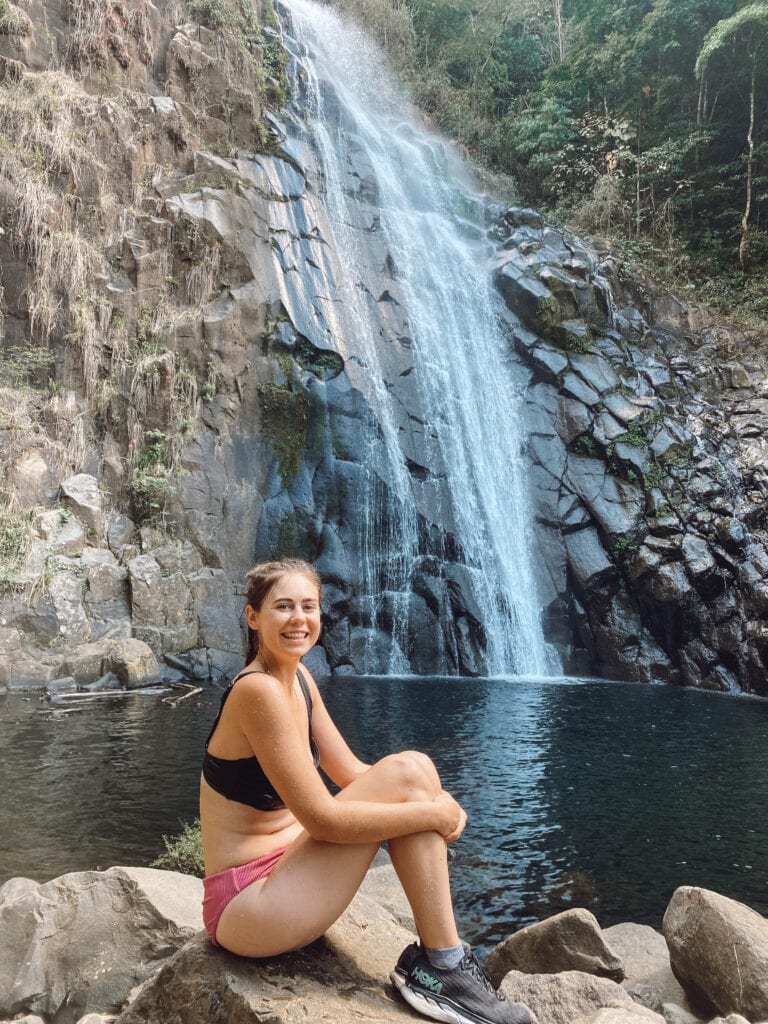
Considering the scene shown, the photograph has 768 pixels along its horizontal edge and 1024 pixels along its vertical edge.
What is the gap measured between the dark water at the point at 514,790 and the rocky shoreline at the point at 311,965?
1.06 metres

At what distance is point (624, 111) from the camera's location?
24.3 metres

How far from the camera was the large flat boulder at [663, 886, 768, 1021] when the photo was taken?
3072mm

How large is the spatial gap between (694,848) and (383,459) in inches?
433

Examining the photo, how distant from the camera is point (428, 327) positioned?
713 inches

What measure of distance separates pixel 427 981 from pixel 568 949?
5.87ft

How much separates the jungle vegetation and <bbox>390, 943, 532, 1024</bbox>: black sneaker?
2029 cm

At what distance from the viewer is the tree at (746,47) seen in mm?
20031

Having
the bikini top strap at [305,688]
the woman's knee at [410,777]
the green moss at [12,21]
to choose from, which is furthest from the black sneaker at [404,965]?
the green moss at [12,21]

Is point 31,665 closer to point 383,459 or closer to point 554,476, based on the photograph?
point 383,459

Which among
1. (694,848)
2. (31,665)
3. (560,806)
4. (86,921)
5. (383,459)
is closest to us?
(86,921)

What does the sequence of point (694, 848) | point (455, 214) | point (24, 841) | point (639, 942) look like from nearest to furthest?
point (639, 942), point (24, 841), point (694, 848), point (455, 214)

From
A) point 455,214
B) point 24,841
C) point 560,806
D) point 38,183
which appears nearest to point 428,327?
point 455,214

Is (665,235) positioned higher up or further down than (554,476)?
higher up

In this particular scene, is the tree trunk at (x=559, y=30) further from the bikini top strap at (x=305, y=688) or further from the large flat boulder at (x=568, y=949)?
the bikini top strap at (x=305, y=688)
